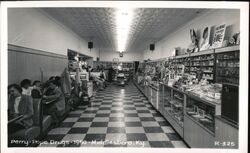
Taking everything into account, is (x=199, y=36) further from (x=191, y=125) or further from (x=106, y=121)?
(x=106, y=121)

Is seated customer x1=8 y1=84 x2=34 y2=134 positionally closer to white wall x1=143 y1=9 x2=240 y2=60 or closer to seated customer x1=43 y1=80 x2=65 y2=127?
seated customer x1=43 y1=80 x2=65 y2=127

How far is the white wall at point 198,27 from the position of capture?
2767 mm

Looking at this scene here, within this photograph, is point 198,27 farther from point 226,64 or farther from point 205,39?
A: point 226,64

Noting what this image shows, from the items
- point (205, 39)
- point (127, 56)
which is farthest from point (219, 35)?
point (127, 56)

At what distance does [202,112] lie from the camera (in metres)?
2.70

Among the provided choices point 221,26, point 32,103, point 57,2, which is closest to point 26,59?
point 32,103

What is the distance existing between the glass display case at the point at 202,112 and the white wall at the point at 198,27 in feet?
4.01

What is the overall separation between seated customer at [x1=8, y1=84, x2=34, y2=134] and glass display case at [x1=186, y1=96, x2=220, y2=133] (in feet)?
8.06

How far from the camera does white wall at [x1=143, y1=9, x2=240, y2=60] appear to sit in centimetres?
277

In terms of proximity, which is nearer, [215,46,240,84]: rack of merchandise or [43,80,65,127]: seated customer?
[215,46,240,84]: rack of merchandise

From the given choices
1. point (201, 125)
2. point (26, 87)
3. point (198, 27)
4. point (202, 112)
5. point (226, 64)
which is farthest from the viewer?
point (198, 27)

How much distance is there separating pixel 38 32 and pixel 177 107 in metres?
3.47

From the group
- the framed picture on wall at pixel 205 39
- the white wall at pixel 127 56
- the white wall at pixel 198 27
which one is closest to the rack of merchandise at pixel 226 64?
the white wall at pixel 198 27

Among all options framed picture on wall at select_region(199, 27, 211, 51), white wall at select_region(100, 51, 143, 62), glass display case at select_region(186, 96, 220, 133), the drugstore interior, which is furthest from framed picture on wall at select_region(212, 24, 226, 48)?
white wall at select_region(100, 51, 143, 62)
